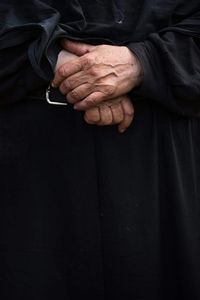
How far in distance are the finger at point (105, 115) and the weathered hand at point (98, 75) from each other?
4 cm

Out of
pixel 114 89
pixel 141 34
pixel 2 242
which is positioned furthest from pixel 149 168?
pixel 2 242

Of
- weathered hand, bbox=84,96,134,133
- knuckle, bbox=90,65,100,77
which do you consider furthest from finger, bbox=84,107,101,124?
knuckle, bbox=90,65,100,77

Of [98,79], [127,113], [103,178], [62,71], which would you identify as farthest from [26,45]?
[103,178]

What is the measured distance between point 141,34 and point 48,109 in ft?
1.20

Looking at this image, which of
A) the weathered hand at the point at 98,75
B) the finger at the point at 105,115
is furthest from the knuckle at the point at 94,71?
the finger at the point at 105,115

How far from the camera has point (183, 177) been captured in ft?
5.34

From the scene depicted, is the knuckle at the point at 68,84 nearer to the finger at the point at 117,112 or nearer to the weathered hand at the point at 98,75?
the weathered hand at the point at 98,75

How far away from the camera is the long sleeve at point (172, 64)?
1466mm

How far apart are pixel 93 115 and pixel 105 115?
4 cm

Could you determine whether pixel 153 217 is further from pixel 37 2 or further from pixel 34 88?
pixel 37 2

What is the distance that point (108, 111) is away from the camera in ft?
4.91

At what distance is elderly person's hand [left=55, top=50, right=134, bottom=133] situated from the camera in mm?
1486

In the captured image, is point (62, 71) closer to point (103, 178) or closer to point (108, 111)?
point (108, 111)

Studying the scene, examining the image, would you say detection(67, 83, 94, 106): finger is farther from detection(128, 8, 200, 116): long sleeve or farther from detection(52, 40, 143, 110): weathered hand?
detection(128, 8, 200, 116): long sleeve
